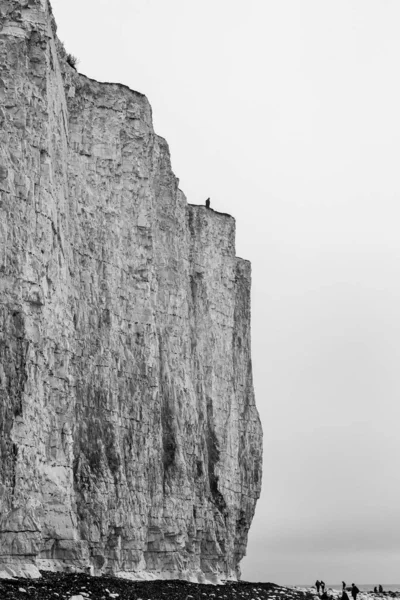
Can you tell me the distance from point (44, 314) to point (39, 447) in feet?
10.7

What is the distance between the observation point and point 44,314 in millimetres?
31734

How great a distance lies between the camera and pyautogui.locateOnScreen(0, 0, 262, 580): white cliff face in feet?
102

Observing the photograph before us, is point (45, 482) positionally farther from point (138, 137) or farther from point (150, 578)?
point (138, 137)

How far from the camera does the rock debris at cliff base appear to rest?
25250 mm

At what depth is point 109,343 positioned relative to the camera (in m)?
40.0

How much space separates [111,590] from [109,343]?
11930mm

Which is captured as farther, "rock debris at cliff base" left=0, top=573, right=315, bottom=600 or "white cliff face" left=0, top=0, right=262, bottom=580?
"white cliff face" left=0, top=0, right=262, bottom=580

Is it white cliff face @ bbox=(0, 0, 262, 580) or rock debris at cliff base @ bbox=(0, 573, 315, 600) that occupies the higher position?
white cliff face @ bbox=(0, 0, 262, 580)

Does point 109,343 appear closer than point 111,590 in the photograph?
No

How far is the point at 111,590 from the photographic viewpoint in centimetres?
2934

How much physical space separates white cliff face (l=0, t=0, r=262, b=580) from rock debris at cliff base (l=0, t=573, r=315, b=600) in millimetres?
1247

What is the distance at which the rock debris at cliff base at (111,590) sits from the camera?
82.8 feet

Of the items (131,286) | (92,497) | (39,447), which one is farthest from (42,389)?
(131,286)

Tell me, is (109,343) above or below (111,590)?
above
